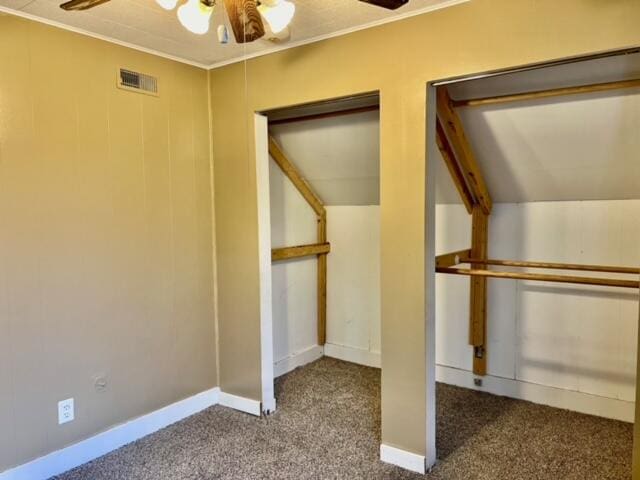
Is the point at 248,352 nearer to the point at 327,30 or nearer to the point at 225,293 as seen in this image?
the point at 225,293

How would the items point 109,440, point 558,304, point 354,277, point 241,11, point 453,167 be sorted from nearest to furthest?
point 241,11 → point 109,440 → point 453,167 → point 558,304 → point 354,277

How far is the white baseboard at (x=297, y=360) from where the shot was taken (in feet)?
12.5

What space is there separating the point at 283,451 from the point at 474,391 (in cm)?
151

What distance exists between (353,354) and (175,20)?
114 inches

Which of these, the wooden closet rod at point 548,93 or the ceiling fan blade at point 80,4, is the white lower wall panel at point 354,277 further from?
the ceiling fan blade at point 80,4

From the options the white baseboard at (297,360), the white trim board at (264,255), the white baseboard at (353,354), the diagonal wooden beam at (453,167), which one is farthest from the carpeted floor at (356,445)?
the diagonal wooden beam at (453,167)

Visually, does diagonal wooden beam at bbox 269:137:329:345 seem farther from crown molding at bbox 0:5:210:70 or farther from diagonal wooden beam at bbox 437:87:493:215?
diagonal wooden beam at bbox 437:87:493:215

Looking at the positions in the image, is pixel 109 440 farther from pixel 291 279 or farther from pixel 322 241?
pixel 322 241

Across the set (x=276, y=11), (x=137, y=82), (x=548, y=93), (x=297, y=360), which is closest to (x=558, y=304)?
(x=548, y=93)

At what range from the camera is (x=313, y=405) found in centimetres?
323

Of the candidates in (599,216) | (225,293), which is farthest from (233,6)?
(599,216)

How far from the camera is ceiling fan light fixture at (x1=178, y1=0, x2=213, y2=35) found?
5.21 ft

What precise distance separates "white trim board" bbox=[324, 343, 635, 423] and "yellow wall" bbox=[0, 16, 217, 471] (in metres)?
1.81

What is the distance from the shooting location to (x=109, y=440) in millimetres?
2633
